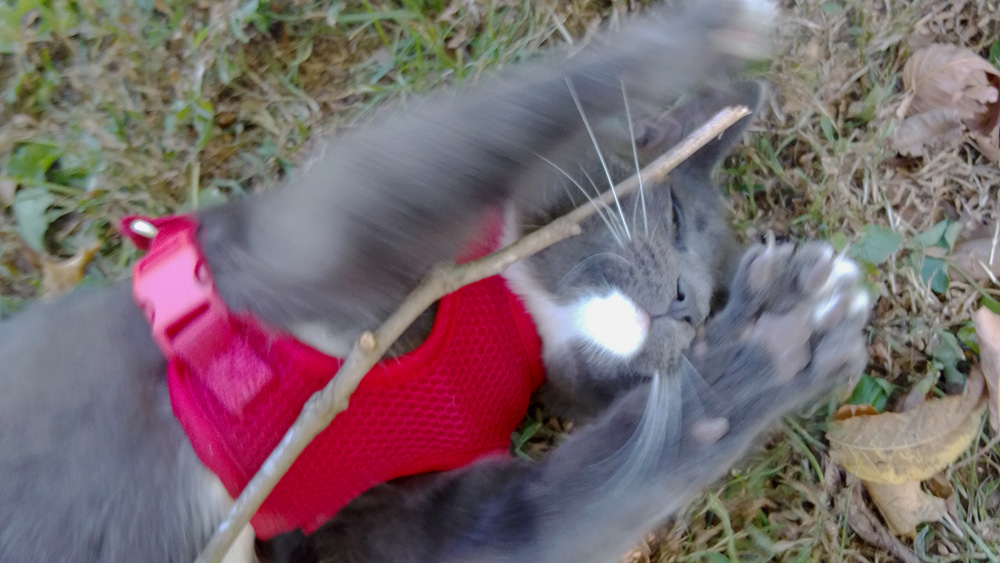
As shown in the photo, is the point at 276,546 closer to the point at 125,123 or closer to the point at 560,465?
the point at 560,465

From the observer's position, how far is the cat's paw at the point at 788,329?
1232mm

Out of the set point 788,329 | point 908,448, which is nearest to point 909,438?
point 908,448

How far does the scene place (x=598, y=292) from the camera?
54.0 inches

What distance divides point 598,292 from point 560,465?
1.03 feet

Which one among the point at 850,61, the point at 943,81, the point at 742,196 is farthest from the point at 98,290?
the point at 943,81

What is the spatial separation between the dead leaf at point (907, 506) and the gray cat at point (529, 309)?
0.54 m

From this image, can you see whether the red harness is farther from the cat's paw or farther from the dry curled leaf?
the dry curled leaf

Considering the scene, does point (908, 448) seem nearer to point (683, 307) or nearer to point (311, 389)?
point (683, 307)

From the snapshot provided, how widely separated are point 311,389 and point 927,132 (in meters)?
1.55

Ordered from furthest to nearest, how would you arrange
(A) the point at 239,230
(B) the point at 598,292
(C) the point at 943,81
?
(C) the point at 943,81
(B) the point at 598,292
(A) the point at 239,230

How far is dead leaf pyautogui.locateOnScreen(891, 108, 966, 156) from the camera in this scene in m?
1.79

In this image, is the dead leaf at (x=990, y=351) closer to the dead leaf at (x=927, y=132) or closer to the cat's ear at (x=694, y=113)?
the dead leaf at (x=927, y=132)

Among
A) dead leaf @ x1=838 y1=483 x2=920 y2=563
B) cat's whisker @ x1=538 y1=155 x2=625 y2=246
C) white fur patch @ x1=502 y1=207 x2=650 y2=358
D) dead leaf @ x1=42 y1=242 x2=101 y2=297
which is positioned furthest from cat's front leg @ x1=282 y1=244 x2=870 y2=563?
dead leaf @ x1=42 y1=242 x2=101 y2=297

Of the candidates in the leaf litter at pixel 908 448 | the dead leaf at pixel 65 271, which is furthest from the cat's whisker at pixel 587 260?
the dead leaf at pixel 65 271
